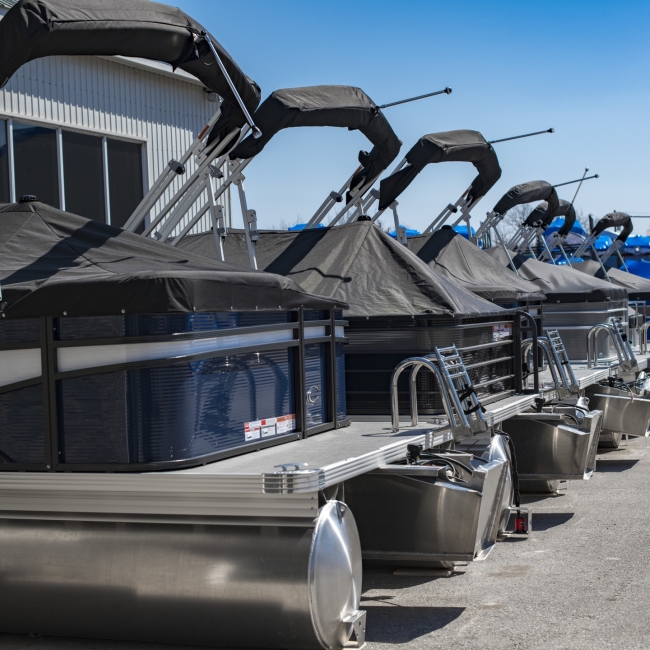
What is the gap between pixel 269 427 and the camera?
5.18 metres

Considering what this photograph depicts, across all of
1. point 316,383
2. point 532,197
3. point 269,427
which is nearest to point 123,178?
point 532,197

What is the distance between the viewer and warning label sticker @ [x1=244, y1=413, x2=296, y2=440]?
4.99 m

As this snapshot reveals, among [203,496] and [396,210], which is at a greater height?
[396,210]

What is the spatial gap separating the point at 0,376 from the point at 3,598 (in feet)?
3.39

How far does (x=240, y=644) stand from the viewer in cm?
428

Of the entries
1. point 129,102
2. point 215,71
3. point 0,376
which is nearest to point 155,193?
point 215,71

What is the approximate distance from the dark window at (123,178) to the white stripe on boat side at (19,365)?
805 centimetres

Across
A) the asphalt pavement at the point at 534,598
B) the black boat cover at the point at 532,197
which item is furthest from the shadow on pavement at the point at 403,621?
the black boat cover at the point at 532,197

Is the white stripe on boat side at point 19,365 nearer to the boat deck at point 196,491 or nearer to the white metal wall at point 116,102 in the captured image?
the boat deck at point 196,491

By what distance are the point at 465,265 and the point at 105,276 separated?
6.45 meters

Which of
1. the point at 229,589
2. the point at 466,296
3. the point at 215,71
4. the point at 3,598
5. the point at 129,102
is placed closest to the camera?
the point at 229,589

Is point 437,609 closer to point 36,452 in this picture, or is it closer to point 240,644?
point 240,644

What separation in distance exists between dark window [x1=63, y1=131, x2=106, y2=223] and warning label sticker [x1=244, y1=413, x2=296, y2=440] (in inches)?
284

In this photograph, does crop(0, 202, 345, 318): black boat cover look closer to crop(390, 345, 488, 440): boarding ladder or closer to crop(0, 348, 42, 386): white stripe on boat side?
crop(0, 348, 42, 386): white stripe on boat side
